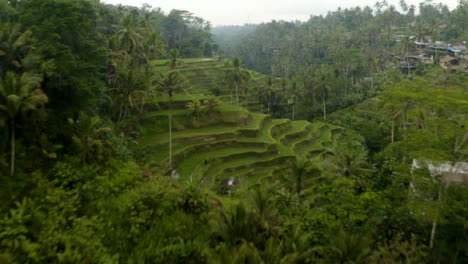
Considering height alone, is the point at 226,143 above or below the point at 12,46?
below

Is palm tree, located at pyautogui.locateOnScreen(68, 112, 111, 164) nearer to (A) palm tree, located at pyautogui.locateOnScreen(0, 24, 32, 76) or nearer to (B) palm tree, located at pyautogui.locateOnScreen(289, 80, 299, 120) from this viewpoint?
(A) palm tree, located at pyautogui.locateOnScreen(0, 24, 32, 76)

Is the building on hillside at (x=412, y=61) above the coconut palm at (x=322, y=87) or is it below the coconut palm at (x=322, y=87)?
above

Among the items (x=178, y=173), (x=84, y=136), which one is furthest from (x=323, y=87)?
(x=84, y=136)

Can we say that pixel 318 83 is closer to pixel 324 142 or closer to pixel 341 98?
pixel 341 98

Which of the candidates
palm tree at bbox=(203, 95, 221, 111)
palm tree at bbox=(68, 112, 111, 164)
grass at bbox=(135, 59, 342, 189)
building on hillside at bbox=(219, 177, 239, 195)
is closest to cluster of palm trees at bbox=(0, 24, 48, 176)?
palm tree at bbox=(68, 112, 111, 164)

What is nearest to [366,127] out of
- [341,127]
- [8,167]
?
[341,127]

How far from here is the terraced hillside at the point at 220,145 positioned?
2623cm

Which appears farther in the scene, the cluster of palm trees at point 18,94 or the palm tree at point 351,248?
the cluster of palm trees at point 18,94

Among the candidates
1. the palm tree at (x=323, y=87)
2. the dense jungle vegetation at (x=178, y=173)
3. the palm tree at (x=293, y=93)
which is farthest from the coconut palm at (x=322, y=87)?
the dense jungle vegetation at (x=178, y=173)

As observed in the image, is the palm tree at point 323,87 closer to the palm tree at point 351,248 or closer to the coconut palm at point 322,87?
the coconut palm at point 322,87

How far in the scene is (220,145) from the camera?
30.8m

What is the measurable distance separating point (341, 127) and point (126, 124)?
111 ft

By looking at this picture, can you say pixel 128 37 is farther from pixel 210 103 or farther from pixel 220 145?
pixel 220 145

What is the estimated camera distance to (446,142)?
12.3m
